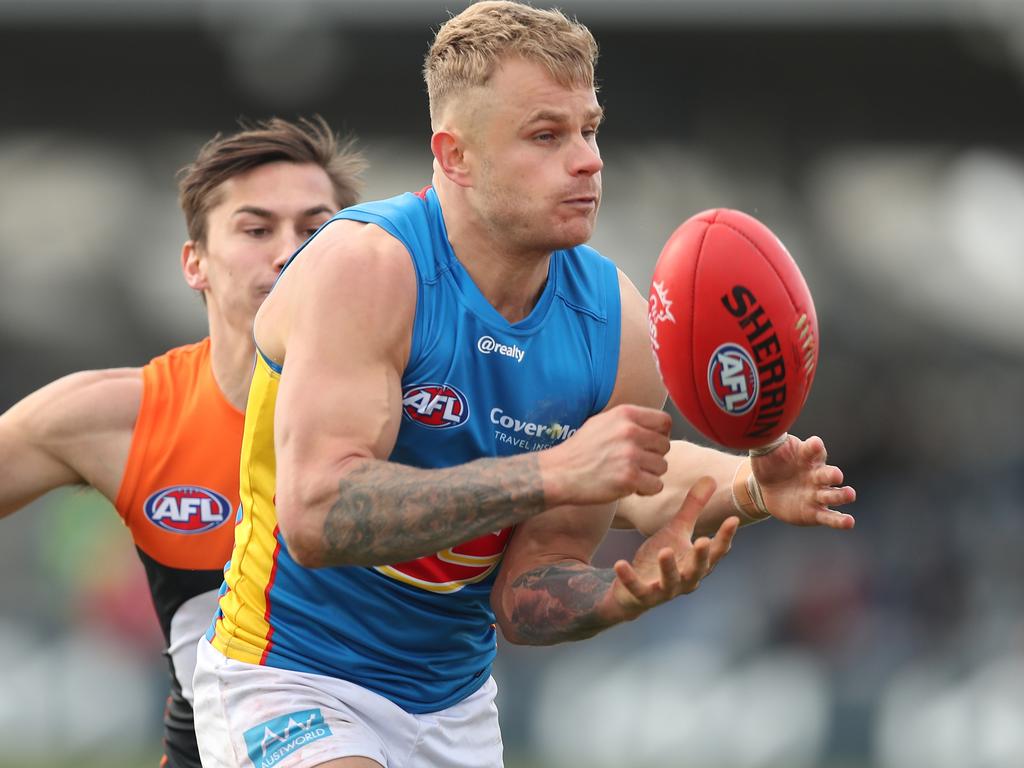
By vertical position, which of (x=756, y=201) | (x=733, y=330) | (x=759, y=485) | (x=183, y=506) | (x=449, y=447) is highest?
(x=756, y=201)

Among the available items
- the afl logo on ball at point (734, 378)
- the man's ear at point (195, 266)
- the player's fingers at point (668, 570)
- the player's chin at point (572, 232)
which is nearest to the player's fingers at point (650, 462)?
the player's fingers at point (668, 570)

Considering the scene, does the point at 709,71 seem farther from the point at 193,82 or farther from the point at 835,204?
the point at 193,82

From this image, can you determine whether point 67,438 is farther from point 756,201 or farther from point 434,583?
point 756,201

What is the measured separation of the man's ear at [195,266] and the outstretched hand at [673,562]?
8.64ft

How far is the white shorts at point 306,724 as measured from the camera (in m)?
4.15

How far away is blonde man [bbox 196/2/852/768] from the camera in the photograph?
3.79 meters

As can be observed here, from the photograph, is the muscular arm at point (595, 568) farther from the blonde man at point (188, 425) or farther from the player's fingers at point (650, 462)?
the blonde man at point (188, 425)

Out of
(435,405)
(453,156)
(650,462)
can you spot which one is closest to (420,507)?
(435,405)

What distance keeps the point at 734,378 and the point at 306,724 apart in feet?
4.86

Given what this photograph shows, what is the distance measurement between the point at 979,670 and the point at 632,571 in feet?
33.5

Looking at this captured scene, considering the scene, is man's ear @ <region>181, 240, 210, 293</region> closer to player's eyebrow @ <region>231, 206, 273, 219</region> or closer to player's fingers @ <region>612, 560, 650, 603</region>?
player's eyebrow @ <region>231, 206, 273, 219</region>

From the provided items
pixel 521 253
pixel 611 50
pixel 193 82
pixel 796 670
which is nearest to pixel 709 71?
pixel 611 50

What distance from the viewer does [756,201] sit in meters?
18.0

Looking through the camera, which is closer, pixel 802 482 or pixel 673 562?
pixel 673 562
